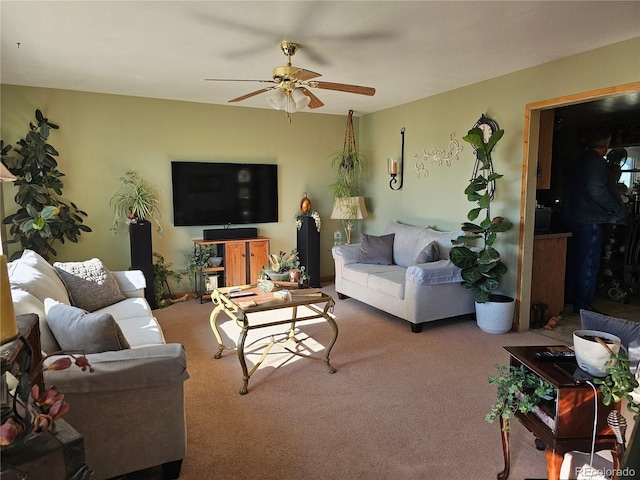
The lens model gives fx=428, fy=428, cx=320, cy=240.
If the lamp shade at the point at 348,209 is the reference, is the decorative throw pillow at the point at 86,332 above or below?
below

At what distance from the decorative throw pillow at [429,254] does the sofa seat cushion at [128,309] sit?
8.46 feet

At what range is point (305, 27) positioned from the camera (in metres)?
2.80

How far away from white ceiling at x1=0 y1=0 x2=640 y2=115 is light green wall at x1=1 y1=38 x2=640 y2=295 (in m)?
0.26

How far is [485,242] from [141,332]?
303cm

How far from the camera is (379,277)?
4.45 m

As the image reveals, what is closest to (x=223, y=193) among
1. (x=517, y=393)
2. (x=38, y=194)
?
(x=38, y=194)

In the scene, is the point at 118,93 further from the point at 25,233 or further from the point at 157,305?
the point at 157,305

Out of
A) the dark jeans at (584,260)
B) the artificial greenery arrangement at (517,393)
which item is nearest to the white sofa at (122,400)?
the artificial greenery arrangement at (517,393)

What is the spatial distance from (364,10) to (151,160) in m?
3.40

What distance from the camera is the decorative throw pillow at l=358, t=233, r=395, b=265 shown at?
5.01 metres

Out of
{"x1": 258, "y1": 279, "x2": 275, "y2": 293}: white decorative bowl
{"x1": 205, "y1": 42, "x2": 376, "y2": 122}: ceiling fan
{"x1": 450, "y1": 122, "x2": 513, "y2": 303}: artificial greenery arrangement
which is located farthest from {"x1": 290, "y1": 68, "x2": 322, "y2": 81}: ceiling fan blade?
{"x1": 450, "y1": 122, "x2": 513, "y2": 303}: artificial greenery arrangement

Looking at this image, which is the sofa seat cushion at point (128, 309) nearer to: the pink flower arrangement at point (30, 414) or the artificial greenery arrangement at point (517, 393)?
the pink flower arrangement at point (30, 414)

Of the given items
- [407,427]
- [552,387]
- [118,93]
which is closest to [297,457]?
[407,427]

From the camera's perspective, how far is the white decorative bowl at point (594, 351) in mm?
1587
